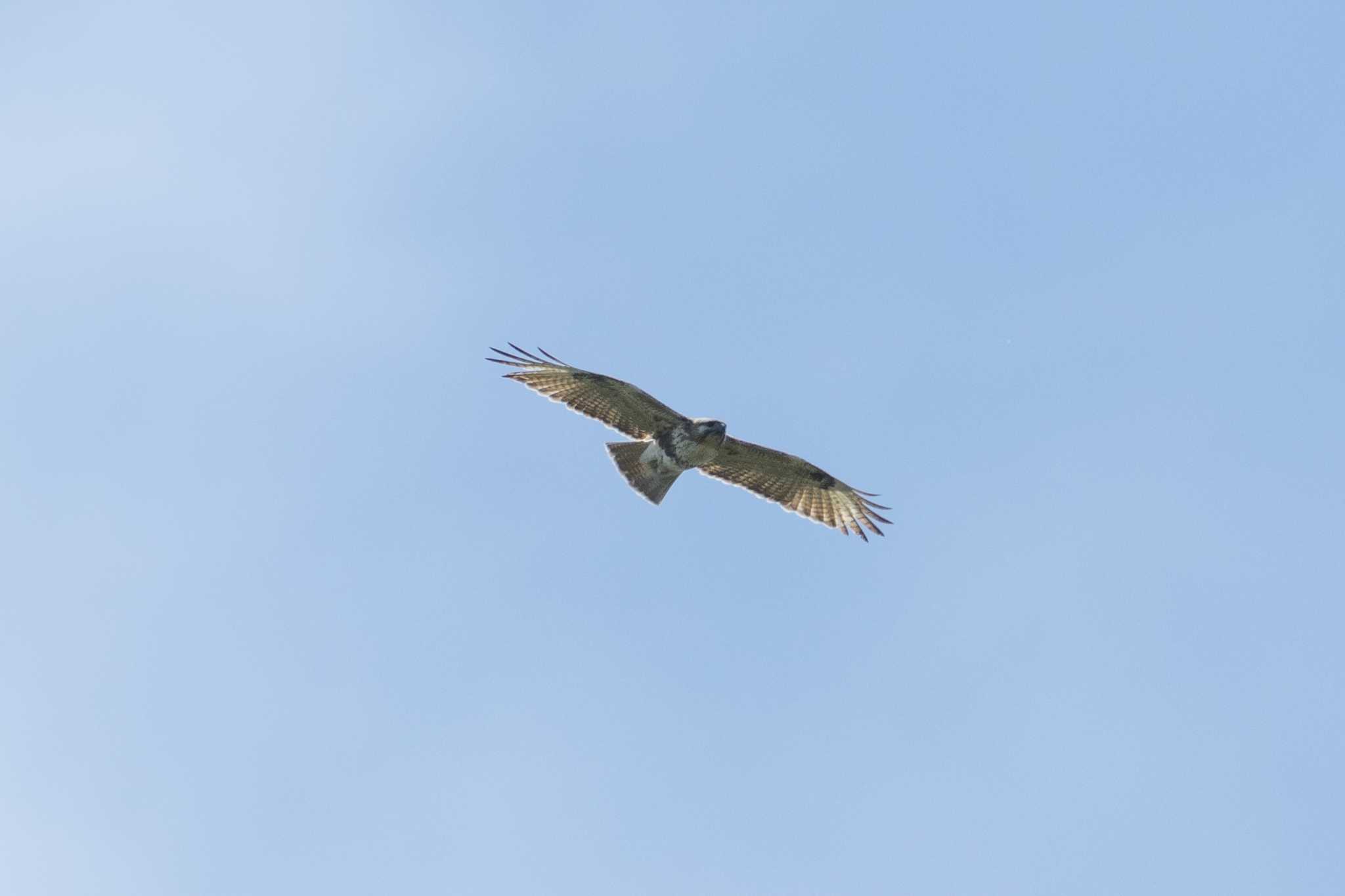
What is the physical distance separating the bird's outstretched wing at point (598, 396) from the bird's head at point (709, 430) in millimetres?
251

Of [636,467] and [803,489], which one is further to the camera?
[803,489]

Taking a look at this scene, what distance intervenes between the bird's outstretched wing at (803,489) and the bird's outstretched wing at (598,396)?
4.03 ft

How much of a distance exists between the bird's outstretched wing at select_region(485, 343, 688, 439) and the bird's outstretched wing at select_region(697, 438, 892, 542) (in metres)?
1.23

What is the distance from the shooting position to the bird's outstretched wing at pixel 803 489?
21500 mm

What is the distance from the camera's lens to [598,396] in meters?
20.5

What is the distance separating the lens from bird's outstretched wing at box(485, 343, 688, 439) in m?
20.2

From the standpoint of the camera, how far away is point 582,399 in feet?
67.6

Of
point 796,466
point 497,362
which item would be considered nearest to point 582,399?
point 497,362

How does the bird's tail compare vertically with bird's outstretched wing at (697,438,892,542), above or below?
below

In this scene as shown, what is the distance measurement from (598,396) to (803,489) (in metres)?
3.08

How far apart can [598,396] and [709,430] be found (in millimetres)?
1382

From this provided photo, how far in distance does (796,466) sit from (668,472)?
176cm

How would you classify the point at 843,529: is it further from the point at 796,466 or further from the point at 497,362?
the point at 497,362

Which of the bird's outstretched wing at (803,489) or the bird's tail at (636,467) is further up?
the bird's outstretched wing at (803,489)
